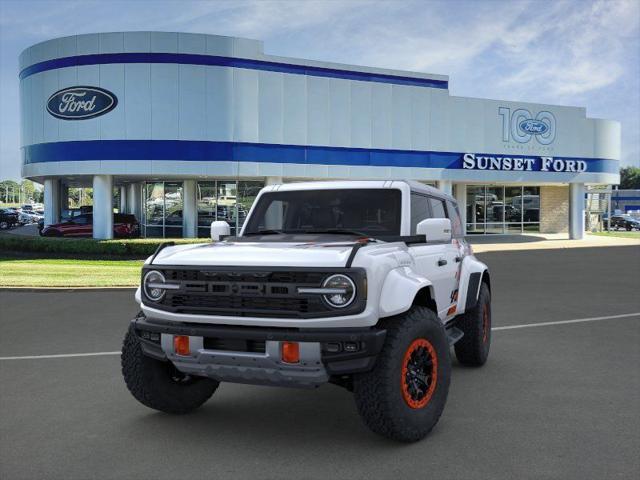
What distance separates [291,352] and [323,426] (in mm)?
1066

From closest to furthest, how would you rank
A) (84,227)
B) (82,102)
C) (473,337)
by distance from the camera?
(473,337), (82,102), (84,227)

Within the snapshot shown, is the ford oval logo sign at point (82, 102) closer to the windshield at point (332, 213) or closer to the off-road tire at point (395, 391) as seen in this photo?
the windshield at point (332, 213)

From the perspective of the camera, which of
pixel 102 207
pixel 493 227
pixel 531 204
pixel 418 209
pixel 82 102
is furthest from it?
pixel 531 204

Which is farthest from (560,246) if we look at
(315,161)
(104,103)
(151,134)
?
(104,103)

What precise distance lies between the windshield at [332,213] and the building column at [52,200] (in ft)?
110

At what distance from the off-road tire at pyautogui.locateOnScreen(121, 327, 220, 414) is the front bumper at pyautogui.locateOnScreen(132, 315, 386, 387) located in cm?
64

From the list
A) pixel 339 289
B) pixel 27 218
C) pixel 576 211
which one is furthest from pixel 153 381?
pixel 27 218

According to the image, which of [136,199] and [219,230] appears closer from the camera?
[219,230]

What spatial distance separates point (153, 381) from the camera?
5102 millimetres

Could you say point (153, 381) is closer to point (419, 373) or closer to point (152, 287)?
point (152, 287)

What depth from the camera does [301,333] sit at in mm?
4301

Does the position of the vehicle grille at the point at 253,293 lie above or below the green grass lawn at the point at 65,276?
above

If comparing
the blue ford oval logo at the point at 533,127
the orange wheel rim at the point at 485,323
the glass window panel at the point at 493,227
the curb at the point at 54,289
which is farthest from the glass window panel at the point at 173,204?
the orange wheel rim at the point at 485,323

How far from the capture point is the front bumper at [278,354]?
4.27 meters
